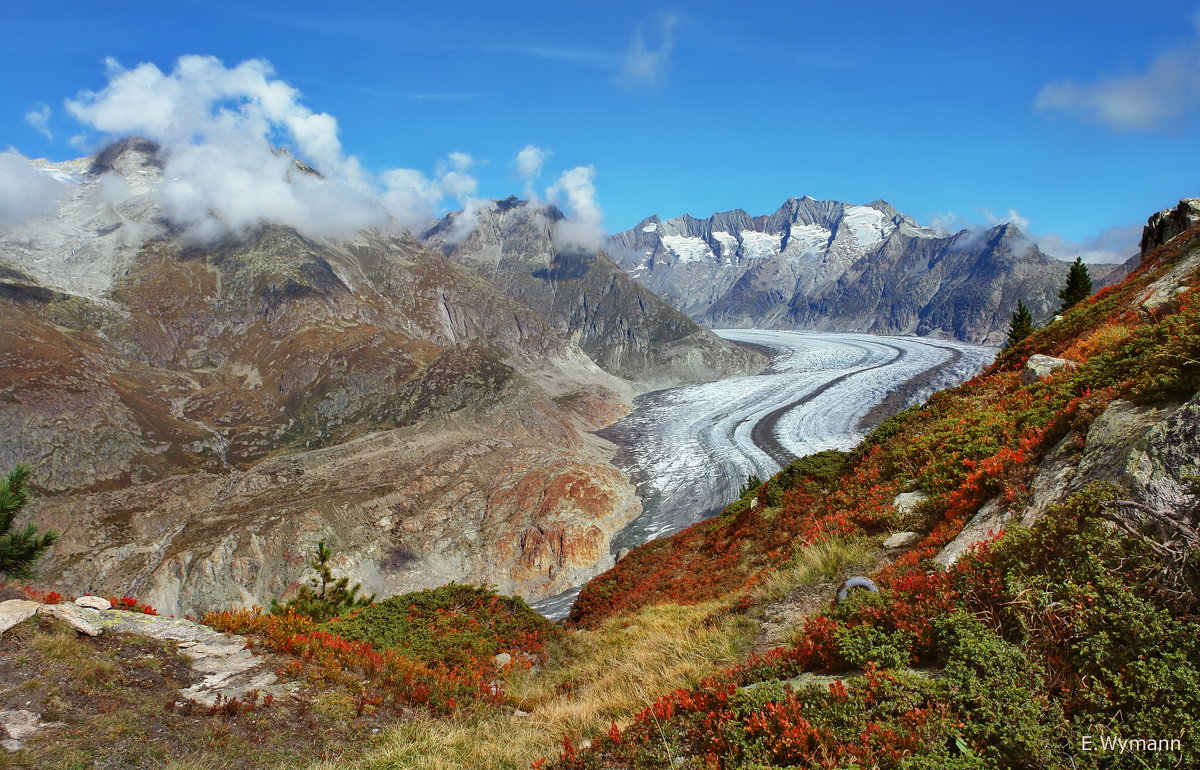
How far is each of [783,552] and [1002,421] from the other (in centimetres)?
569

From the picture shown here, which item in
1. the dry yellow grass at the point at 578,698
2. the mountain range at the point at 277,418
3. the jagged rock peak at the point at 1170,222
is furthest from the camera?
the mountain range at the point at 277,418

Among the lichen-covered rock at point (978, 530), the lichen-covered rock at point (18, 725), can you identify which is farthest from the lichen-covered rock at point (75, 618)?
the lichen-covered rock at point (978, 530)

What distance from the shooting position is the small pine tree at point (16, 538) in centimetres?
1700

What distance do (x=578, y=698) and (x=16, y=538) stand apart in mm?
19898

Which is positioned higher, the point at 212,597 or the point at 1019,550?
the point at 1019,550

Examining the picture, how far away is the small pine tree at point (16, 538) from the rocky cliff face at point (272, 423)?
1396 inches

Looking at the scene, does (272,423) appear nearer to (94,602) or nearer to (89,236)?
(94,602)

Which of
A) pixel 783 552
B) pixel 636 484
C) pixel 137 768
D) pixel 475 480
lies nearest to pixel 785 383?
pixel 636 484

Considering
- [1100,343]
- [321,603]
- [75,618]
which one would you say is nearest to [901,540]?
[1100,343]

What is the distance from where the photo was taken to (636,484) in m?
80.9

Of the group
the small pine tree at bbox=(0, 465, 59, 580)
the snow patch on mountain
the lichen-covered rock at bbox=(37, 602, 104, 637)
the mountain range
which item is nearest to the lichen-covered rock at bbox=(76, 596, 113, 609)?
the lichen-covered rock at bbox=(37, 602, 104, 637)

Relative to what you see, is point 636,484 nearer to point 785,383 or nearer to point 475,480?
point 475,480

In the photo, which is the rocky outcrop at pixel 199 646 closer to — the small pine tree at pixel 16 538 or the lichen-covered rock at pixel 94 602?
the lichen-covered rock at pixel 94 602

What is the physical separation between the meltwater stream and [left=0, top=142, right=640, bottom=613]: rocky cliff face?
6.87 meters
